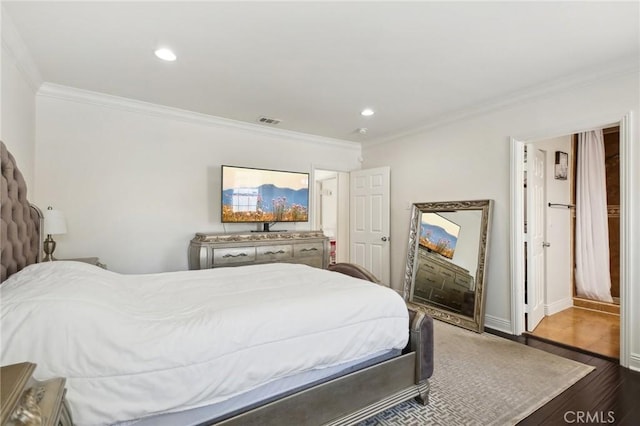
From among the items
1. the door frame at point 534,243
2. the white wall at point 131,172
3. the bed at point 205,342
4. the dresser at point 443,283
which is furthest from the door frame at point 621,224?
the white wall at point 131,172

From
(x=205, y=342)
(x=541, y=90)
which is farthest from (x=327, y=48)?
(x=541, y=90)

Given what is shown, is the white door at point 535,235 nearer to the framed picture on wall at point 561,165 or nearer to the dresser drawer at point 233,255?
the framed picture on wall at point 561,165

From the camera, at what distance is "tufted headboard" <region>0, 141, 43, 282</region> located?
1.72 m

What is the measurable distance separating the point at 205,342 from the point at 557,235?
4660mm

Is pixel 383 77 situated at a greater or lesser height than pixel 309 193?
greater

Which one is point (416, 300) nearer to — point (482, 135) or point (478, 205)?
point (478, 205)

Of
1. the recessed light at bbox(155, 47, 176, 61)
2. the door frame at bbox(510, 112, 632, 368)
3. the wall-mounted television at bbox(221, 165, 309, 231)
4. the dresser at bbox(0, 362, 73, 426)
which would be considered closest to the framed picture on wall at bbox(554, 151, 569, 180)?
the door frame at bbox(510, 112, 632, 368)

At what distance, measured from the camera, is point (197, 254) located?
3.59 m

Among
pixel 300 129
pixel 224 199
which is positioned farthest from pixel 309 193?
pixel 224 199

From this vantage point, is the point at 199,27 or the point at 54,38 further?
the point at 54,38

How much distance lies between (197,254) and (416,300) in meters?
2.92

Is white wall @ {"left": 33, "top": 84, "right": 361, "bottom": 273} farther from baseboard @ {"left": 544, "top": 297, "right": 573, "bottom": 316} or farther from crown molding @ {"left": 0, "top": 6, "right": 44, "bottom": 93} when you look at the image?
baseboard @ {"left": 544, "top": 297, "right": 573, "bottom": 316}

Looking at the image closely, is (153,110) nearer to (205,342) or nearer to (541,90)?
(205,342)

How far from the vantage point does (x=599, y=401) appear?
216 centimetres
